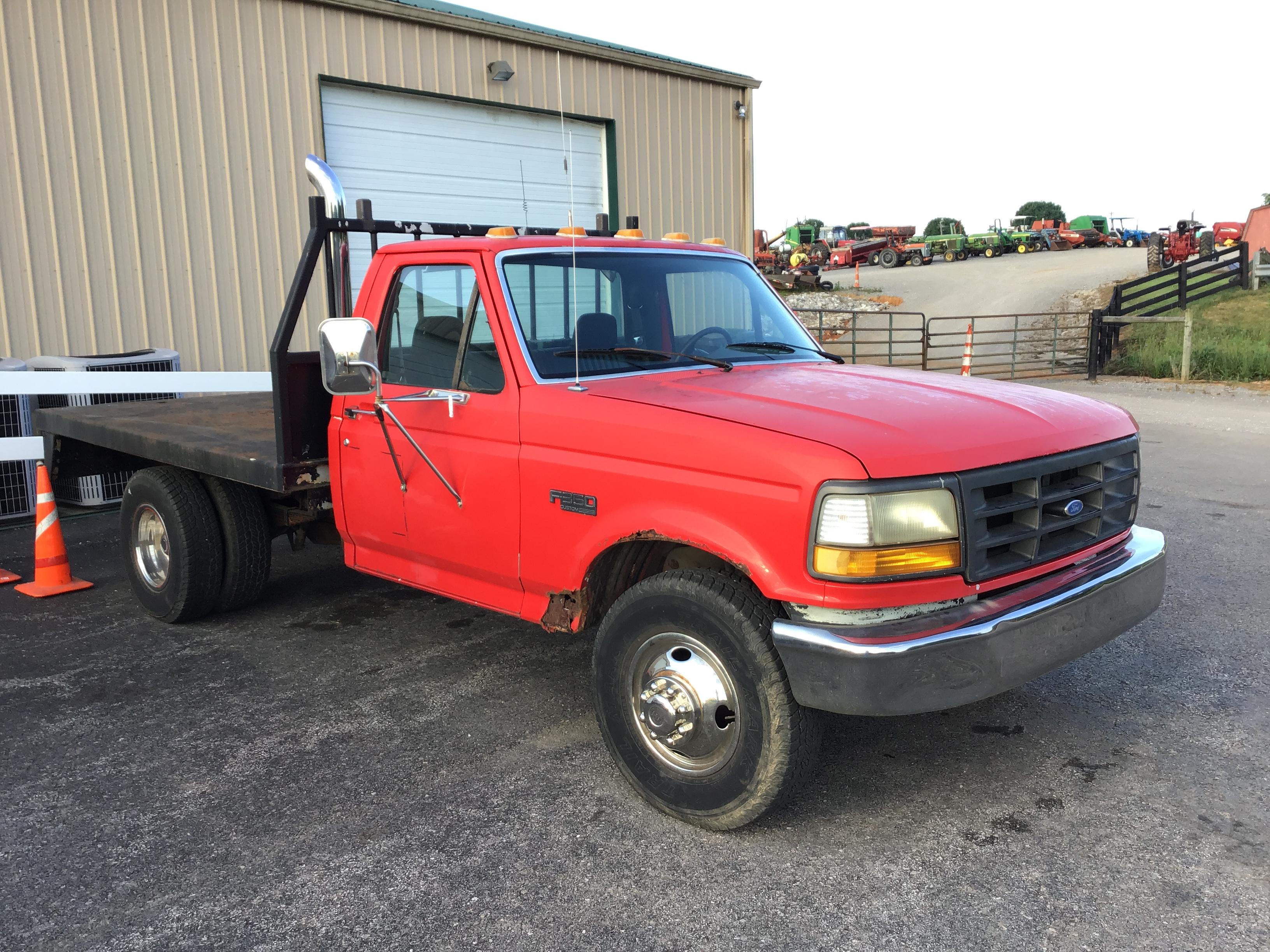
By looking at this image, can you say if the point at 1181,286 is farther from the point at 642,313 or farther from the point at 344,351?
the point at 344,351

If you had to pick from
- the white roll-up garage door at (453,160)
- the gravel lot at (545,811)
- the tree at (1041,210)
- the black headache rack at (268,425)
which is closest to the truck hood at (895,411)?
the gravel lot at (545,811)

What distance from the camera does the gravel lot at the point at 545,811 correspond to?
2.80 meters

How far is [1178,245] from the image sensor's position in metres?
37.2

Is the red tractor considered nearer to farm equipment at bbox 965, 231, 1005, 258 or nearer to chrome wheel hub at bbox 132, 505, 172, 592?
farm equipment at bbox 965, 231, 1005, 258

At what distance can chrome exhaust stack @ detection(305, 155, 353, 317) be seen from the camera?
183 inches

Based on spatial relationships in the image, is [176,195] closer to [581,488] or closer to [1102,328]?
[581,488]

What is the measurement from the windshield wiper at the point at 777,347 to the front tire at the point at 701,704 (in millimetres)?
1438

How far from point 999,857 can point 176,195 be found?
369 inches

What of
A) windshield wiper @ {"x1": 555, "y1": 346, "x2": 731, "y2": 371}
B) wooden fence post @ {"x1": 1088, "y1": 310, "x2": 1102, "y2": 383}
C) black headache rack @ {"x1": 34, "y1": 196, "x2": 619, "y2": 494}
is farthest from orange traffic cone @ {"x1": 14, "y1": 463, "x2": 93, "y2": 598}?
wooden fence post @ {"x1": 1088, "y1": 310, "x2": 1102, "y2": 383}

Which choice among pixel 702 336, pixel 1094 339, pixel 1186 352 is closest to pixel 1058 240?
pixel 1094 339

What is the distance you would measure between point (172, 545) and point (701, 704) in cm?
344

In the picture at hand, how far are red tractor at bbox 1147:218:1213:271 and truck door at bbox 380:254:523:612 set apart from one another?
3356 centimetres

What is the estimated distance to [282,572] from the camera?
6680 mm

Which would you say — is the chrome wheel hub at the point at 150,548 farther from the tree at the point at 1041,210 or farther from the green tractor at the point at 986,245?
the tree at the point at 1041,210
